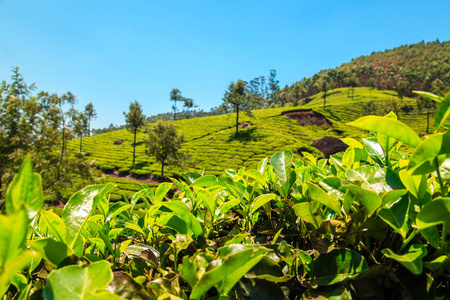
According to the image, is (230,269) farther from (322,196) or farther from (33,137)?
(33,137)

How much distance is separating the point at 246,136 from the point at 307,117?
494 inches

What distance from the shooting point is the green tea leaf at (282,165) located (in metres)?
0.75

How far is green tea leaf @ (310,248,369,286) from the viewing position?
1.58 ft

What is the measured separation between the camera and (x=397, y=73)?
71188mm

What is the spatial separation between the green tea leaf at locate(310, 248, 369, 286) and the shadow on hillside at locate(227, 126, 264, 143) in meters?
31.2

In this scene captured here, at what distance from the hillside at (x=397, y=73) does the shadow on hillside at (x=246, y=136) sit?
1159 inches

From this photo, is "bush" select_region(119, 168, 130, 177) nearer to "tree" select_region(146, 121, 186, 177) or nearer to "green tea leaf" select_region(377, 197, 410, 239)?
"tree" select_region(146, 121, 186, 177)

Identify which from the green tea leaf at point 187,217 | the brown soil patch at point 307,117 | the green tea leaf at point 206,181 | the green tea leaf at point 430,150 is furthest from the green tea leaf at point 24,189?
the brown soil patch at point 307,117

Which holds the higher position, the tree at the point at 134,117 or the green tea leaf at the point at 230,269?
the tree at the point at 134,117

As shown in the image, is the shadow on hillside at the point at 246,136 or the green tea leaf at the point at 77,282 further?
the shadow on hillside at the point at 246,136

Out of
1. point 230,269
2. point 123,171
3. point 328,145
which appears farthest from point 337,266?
point 328,145

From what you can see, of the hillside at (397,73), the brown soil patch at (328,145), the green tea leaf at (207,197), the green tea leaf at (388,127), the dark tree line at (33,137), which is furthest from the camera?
the hillside at (397,73)

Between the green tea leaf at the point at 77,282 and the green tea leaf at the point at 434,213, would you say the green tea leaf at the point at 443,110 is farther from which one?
the green tea leaf at the point at 77,282

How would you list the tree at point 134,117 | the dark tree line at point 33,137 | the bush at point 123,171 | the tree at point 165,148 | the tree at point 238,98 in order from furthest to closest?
the tree at point 238,98 → the tree at point 134,117 → the bush at point 123,171 → the tree at point 165,148 → the dark tree line at point 33,137
